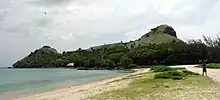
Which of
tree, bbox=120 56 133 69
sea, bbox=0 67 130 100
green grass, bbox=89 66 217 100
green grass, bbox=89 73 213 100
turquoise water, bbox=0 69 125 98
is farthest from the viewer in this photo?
tree, bbox=120 56 133 69

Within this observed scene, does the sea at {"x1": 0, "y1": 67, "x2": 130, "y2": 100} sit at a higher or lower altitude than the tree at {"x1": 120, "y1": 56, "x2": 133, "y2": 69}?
lower

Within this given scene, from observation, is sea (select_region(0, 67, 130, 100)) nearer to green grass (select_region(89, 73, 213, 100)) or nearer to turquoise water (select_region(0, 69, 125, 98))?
turquoise water (select_region(0, 69, 125, 98))

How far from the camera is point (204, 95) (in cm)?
2072

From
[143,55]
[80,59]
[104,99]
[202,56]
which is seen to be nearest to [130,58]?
[143,55]

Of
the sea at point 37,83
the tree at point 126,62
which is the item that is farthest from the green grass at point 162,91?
the tree at point 126,62

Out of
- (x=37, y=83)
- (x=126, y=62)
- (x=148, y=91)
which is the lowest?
(x=37, y=83)

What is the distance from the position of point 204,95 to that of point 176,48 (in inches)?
4830

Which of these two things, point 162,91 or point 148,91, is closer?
point 162,91

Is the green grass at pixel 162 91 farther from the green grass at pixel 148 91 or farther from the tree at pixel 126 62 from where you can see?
the tree at pixel 126 62

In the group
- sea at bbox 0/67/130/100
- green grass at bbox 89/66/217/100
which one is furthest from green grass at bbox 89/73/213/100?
sea at bbox 0/67/130/100

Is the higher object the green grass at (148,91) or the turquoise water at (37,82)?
the green grass at (148,91)

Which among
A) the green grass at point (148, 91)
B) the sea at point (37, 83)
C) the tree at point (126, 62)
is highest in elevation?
the tree at point (126, 62)

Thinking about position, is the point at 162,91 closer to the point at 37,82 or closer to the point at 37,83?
the point at 37,83

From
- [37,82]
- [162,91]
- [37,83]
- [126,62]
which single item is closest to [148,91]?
[162,91]
